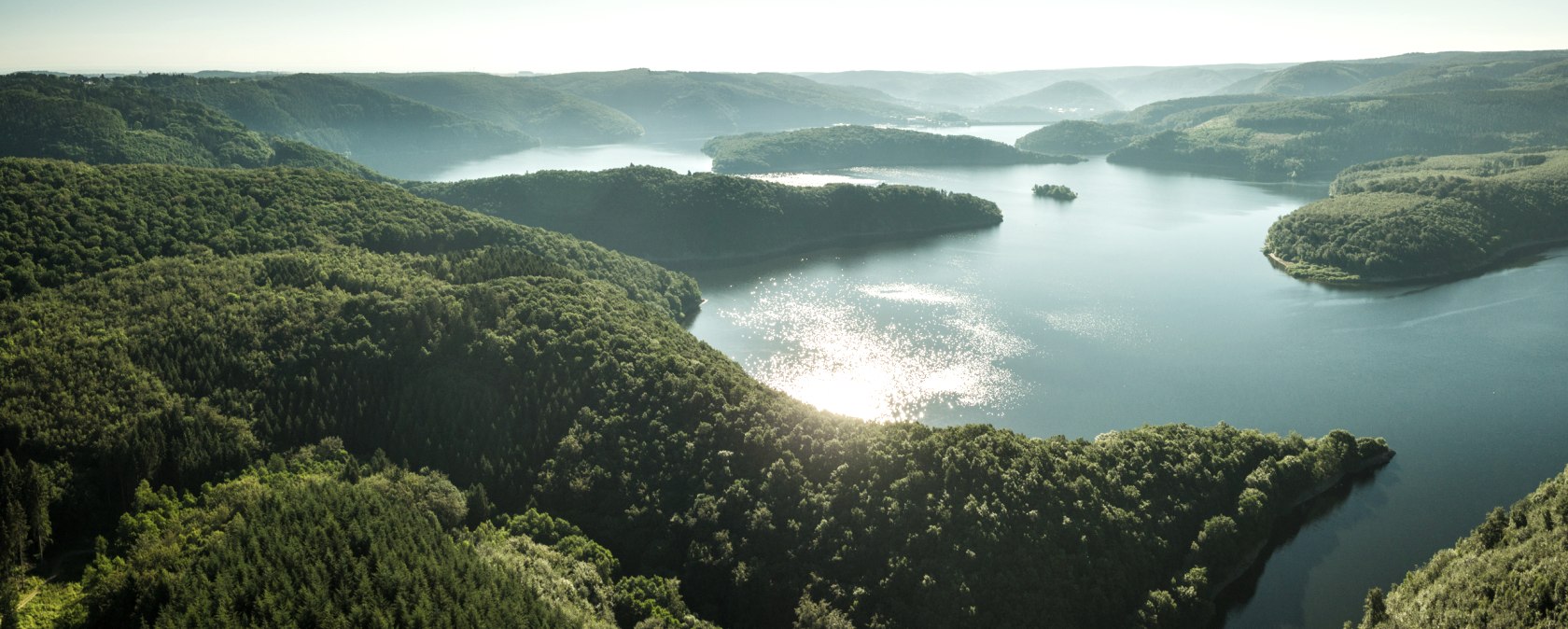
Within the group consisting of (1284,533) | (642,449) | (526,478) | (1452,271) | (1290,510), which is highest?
(1452,271)

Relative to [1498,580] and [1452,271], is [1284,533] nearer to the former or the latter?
[1498,580]

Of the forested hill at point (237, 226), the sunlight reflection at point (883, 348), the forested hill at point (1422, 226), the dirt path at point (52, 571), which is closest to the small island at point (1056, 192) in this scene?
the forested hill at point (1422, 226)

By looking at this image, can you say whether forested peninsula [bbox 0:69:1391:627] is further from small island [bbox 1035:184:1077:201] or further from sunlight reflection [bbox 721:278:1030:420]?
small island [bbox 1035:184:1077:201]

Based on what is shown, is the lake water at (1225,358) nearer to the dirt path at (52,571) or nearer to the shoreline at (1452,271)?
the shoreline at (1452,271)

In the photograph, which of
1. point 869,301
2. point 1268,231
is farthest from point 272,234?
point 1268,231

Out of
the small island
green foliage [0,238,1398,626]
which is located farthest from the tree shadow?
the small island

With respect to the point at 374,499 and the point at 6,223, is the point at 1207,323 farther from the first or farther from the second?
the point at 6,223

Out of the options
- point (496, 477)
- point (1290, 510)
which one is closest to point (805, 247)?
point (496, 477)
